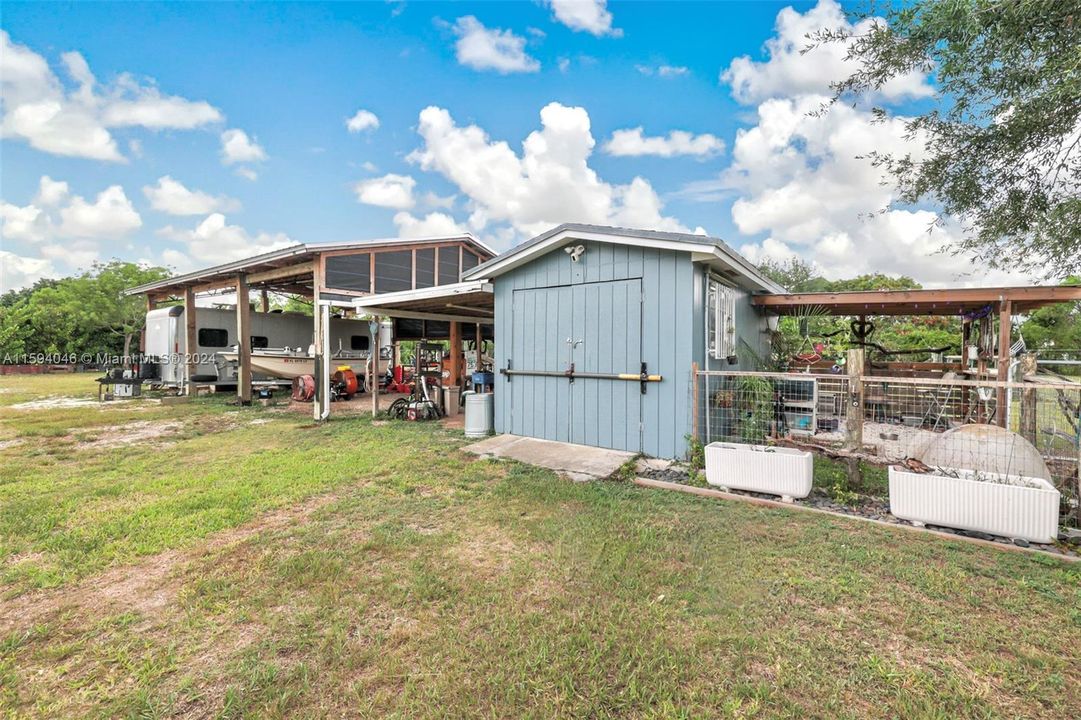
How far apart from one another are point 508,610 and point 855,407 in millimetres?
3779

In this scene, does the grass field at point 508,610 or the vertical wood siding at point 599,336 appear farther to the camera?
the vertical wood siding at point 599,336

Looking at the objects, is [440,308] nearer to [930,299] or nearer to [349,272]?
[349,272]

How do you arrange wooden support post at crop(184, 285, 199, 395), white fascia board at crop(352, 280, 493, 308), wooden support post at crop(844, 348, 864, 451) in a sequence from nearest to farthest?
wooden support post at crop(844, 348, 864, 451) → white fascia board at crop(352, 280, 493, 308) → wooden support post at crop(184, 285, 199, 395)

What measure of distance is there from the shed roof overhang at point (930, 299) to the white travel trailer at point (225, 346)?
10.7 metres

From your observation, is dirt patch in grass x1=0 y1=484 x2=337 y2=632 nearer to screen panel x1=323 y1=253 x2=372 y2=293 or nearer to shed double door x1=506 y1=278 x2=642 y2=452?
shed double door x1=506 y1=278 x2=642 y2=452

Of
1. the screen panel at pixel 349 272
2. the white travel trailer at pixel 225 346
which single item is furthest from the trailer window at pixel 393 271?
the white travel trailer at pixel 225 346

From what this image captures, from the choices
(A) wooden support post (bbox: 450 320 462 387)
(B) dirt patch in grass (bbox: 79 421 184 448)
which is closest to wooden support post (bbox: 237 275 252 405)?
(B) dirt patch in grass (bbox: 79 421 184 448)

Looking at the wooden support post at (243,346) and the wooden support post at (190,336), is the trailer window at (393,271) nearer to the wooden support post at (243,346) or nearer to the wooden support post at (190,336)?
the wooden support post at (243,346)

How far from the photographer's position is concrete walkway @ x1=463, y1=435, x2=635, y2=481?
5152 mm

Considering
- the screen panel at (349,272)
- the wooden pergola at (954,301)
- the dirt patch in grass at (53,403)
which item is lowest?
the dirt patch in grass at (53,403)

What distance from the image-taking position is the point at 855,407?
4258mm

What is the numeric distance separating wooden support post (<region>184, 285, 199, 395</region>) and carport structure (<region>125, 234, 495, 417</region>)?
3 centimetres

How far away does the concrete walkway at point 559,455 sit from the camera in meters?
5.15

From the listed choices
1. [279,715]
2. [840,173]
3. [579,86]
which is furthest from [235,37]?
[840,173]
